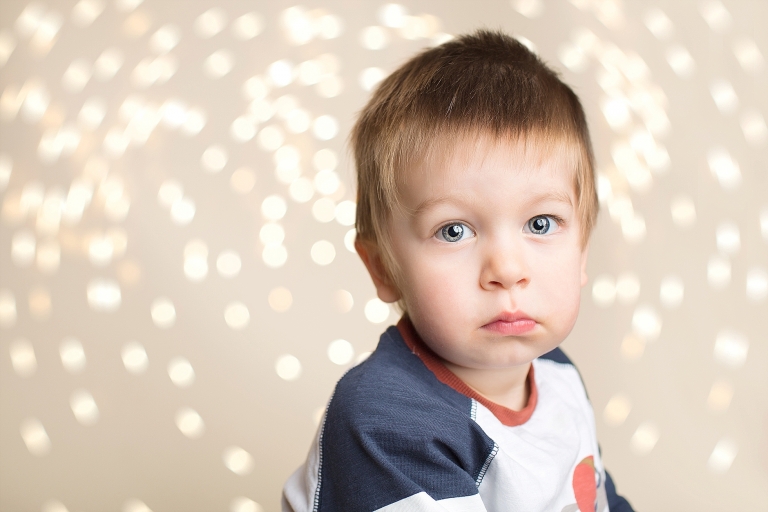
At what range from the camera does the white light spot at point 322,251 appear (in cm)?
158

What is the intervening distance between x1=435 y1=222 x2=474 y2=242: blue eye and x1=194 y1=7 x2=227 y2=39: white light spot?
2.76 ft

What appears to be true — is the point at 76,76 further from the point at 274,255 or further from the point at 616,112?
the point at 616,112

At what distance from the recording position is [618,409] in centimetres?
156

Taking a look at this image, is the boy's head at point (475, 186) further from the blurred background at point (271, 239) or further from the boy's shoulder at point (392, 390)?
the blurred background at point (271, 239)

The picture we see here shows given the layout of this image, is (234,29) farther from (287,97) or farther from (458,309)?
(458,309)

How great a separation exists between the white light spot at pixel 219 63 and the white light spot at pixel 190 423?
624 mm

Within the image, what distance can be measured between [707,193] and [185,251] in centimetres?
98

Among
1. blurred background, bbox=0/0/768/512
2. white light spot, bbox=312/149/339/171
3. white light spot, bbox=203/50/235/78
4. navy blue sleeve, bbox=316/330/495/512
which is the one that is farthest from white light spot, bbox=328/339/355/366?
navy blue sleeve, bbox=316/330/495/512

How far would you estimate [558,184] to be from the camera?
824 mm

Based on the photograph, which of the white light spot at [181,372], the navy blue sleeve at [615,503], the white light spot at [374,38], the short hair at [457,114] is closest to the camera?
the short hair at [457,114]

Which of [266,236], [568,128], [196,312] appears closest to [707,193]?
[568,128]

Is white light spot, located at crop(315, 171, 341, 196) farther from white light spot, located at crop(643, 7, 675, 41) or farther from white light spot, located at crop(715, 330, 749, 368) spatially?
white light spot, located at crop(715, 330, 749, 368)

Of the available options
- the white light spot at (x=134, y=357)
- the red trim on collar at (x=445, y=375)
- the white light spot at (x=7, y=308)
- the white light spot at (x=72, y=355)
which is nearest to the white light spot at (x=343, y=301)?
the white light spot at (x=134, y=357)

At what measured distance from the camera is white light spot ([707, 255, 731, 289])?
4.84 feet
